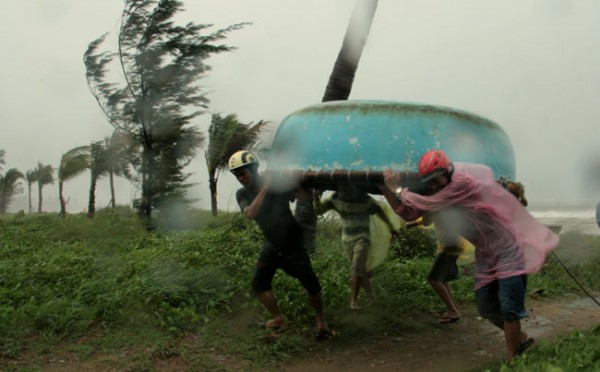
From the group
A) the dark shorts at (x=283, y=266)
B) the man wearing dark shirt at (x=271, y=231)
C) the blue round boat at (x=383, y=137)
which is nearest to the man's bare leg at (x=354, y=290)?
the man wearing dark shirt at (x=271, y=231)

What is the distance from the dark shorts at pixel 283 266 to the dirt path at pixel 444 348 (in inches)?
28.2

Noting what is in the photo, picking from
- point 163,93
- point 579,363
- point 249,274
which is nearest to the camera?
point 579,363

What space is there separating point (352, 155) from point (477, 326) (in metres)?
3.24

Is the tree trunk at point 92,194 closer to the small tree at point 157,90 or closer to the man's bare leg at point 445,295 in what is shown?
the small tree at point 157,90

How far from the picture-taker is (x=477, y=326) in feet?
22.0

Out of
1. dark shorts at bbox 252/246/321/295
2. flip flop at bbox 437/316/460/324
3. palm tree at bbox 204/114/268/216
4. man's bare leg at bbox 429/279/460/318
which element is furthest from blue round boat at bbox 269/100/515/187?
palm tree at bbox 204/114/268/216

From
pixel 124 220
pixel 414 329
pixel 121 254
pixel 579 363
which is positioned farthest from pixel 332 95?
pixel 124 220

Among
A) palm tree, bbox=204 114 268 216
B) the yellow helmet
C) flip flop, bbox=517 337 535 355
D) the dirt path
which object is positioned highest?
palm tree, bbox=204 114 268 216

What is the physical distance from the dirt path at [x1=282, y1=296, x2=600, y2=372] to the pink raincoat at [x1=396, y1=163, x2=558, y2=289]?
121 cm

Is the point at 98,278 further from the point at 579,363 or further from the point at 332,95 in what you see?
the point at 579,363

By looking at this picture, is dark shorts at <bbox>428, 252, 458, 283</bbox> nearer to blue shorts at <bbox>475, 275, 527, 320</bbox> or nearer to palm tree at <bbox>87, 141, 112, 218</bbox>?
blue shorts at <bbox>475, 275, 527, 320</bbox>

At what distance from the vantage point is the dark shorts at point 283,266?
18.2 ft

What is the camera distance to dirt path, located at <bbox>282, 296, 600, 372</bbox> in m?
5.32

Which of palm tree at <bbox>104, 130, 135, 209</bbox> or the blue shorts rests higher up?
palm tree at <bbox>104, 130, 135, 209</bbox>
